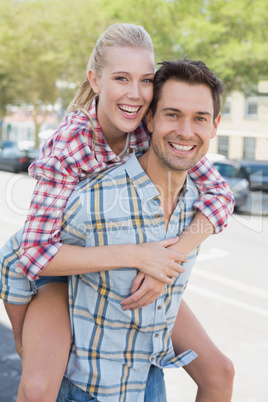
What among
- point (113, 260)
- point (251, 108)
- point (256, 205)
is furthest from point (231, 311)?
point (251, 108)

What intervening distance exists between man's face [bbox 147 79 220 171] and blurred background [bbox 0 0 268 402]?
361 mm

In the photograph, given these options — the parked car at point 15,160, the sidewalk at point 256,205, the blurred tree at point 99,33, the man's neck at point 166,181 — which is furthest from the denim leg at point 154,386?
the parked car at point 15,160

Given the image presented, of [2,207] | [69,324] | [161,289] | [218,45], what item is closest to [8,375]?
[69,324]

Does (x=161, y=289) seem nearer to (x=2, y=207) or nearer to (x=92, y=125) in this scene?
(x=92, y=125)

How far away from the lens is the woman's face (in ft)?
7.61

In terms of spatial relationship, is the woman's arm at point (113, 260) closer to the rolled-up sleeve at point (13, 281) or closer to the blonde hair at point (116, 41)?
the rolled-up sleeve at point (13, 281)

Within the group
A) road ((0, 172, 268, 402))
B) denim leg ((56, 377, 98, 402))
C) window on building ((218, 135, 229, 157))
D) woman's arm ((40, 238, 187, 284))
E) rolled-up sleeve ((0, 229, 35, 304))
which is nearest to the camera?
woman's arm ((40, 238, 187, 284))

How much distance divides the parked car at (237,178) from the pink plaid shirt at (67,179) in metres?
10.2

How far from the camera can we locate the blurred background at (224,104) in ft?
15.1

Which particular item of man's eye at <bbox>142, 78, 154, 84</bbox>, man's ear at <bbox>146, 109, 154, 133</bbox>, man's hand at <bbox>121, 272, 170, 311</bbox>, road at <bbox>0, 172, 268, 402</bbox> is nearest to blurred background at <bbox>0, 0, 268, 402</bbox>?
road at <bbox>0, 172, 268, 402</bbox>

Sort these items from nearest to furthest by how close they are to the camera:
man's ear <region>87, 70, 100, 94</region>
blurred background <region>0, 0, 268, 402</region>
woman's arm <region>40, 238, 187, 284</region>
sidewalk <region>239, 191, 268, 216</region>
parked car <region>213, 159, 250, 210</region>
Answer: woman's arm <region>40, 238, 187, 284</region> → man's ear <region>87, 70, 100, 94</region> → blurred background <region>0, 0, 268, 402</region> → parked car <region>213, 159, 250, 210</region> → sidewalk <region>239, 191, 268, 216</region>

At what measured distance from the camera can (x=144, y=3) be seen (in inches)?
600

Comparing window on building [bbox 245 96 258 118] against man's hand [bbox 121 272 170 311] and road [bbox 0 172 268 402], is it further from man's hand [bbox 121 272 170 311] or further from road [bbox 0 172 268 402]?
man's hand [bbox 121 272 170 311]

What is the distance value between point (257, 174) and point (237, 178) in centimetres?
63
